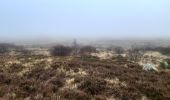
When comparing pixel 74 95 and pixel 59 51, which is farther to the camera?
pixel 59 51

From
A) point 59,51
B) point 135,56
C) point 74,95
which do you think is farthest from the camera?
point 59,51

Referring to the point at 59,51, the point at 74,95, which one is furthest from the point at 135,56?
the point at 74,95

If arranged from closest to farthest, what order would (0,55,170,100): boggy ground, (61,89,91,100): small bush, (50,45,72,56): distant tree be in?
(61,89,91,100): small bush, (0,55,170,100): boggy ground, (50,45,72,56): distant tree

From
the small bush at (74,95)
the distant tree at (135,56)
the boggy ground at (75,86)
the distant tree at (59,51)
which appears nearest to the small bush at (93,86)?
the boggy ground at (75,86)

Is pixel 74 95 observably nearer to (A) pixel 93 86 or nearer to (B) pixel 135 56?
(A) pixel 93 86

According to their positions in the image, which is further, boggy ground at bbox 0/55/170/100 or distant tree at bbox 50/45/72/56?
distant tree at bbox 50/45/72/56

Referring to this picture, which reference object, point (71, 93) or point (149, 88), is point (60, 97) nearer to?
point (71, 93)

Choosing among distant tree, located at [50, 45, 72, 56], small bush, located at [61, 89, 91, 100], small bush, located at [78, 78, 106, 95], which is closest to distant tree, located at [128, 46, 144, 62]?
distant tree, located at [50, 45, 72, 56]

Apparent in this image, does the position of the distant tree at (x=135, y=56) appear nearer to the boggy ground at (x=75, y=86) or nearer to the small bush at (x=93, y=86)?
the boggy ground at (x=75, y=86)

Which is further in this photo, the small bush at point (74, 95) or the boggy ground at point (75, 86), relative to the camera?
the boggy ground at point (75, 86)

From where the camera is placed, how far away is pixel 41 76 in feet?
56.0

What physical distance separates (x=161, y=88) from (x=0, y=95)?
7.97m

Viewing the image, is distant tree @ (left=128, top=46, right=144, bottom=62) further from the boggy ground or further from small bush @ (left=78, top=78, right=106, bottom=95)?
small bush @ (left=78, top=78, right=106, bottom=95)

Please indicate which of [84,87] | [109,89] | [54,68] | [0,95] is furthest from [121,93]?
[54,68]
